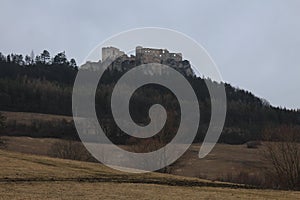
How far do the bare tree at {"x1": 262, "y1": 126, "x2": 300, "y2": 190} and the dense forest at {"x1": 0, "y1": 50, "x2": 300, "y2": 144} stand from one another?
1479 inches

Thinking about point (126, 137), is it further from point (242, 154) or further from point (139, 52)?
point (139, 52)

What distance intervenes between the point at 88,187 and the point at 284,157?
110 feet

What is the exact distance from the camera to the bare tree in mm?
53944

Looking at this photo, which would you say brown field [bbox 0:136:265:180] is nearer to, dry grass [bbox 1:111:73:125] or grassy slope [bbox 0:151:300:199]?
dry grass [bbox 1:111:73:125]

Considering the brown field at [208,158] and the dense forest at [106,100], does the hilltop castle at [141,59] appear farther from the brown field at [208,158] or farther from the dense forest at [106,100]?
the brown field at [208,158]

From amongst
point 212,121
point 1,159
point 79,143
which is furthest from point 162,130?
point 1,159

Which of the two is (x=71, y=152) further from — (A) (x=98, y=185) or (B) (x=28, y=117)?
(A) (x=98, y=185)

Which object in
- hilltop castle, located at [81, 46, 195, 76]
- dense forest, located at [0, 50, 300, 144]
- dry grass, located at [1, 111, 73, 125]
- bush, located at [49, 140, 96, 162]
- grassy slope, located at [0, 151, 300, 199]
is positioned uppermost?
hilltop castle, located at [81, 46, 195, 76]

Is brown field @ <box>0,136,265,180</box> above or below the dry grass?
below

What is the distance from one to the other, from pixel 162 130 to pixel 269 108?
8647 cm

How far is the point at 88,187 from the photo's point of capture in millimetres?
30156

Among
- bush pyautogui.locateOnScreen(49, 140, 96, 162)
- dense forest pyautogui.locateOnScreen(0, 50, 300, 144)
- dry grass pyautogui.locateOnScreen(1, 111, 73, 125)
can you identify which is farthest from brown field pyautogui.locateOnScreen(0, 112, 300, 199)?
dry grass pyautogui.locateOnScreen(1, 111, 73, 125)

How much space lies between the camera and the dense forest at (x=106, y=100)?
121 metres

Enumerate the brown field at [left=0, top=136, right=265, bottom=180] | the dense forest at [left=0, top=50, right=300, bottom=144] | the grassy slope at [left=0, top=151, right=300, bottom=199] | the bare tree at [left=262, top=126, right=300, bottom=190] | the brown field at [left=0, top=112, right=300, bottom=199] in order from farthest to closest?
1. the dense forest at [left=0, top=50, right=300, bottom=144]
2. the brown field at [left=0, top=136, right=265, bottom=180]
3. the bare tree at [left=262, top=126, right=300, bottom=190]
4. the brown field at [left=0, top=112, right=300, bottom=199]
5. the grassy slope at [left=0, top=151, right=300, bottom=199]
